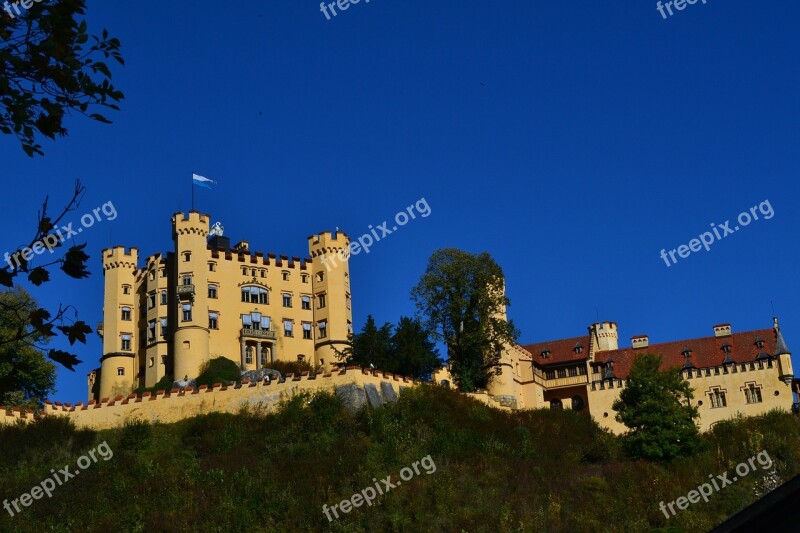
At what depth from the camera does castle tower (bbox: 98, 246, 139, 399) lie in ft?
270

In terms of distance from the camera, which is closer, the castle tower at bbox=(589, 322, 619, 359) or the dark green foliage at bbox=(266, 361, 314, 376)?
the dark green foliage at bbox=(266, 361, 314, 376)

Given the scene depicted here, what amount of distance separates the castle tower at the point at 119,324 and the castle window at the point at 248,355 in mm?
8719

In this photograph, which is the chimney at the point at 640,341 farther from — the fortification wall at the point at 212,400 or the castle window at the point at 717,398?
the fortification wall at the point at 212,400

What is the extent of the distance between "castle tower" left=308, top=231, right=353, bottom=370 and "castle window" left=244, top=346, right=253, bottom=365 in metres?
5.24

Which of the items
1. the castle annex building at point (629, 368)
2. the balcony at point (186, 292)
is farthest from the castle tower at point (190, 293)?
the castle annex building at point (629, 368)

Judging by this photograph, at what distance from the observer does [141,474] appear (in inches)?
2062

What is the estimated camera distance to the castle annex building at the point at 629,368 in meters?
72.0

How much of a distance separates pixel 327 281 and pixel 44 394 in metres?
23.1

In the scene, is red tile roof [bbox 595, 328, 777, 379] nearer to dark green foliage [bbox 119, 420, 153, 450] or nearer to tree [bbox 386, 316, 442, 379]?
tree [bbox 386, 316, 442, 379]

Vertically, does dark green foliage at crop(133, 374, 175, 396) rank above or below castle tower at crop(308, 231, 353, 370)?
below

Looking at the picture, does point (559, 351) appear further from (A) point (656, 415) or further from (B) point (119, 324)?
(B) point (119, 324)

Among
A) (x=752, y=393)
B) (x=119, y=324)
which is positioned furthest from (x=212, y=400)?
(x=752, y=393)

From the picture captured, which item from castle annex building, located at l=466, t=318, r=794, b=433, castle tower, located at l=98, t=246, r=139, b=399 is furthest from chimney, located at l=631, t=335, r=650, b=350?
castle tower, located at l=98, t=246, r=139, b=399

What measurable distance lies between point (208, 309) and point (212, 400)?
20.9 meters
